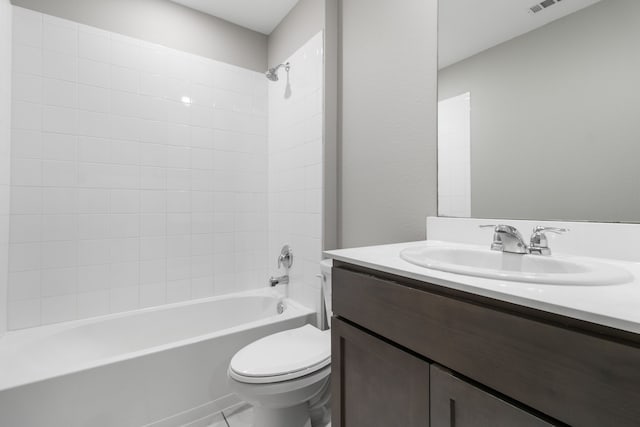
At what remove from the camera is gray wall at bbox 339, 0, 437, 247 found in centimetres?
131

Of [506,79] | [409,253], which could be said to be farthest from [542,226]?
[506,79]

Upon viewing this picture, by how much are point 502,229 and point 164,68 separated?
2.24 meters

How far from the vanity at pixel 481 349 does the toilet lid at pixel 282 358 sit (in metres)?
0.34

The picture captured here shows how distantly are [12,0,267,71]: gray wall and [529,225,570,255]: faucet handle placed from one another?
2.29m

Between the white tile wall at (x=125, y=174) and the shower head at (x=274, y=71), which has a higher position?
the shower head at (x=274, y=71)

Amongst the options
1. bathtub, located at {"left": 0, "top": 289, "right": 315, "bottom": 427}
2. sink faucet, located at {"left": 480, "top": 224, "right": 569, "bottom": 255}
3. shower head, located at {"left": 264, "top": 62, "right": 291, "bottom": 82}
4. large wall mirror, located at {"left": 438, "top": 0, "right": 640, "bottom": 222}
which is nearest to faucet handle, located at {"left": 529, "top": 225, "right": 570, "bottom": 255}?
sink faucet, located at {"left": 480, "top": 224, "right": 569, "bottom": 255}

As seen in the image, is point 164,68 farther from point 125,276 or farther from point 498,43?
point 498,43

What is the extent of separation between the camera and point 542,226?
938 millimetres

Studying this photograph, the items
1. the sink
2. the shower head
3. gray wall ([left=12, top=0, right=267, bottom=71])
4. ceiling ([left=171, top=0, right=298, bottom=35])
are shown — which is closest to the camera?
the sink

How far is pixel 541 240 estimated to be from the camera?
2.88 ft

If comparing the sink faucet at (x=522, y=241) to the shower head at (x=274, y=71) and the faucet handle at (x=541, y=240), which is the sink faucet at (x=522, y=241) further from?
the shower head at (x=274, y=71)

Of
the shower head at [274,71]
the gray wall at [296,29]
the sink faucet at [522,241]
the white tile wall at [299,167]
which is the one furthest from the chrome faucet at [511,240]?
the shower head at [274,71]

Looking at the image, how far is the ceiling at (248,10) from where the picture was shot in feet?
6.67

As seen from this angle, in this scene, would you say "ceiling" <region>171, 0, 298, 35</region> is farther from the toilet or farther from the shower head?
the toilet
